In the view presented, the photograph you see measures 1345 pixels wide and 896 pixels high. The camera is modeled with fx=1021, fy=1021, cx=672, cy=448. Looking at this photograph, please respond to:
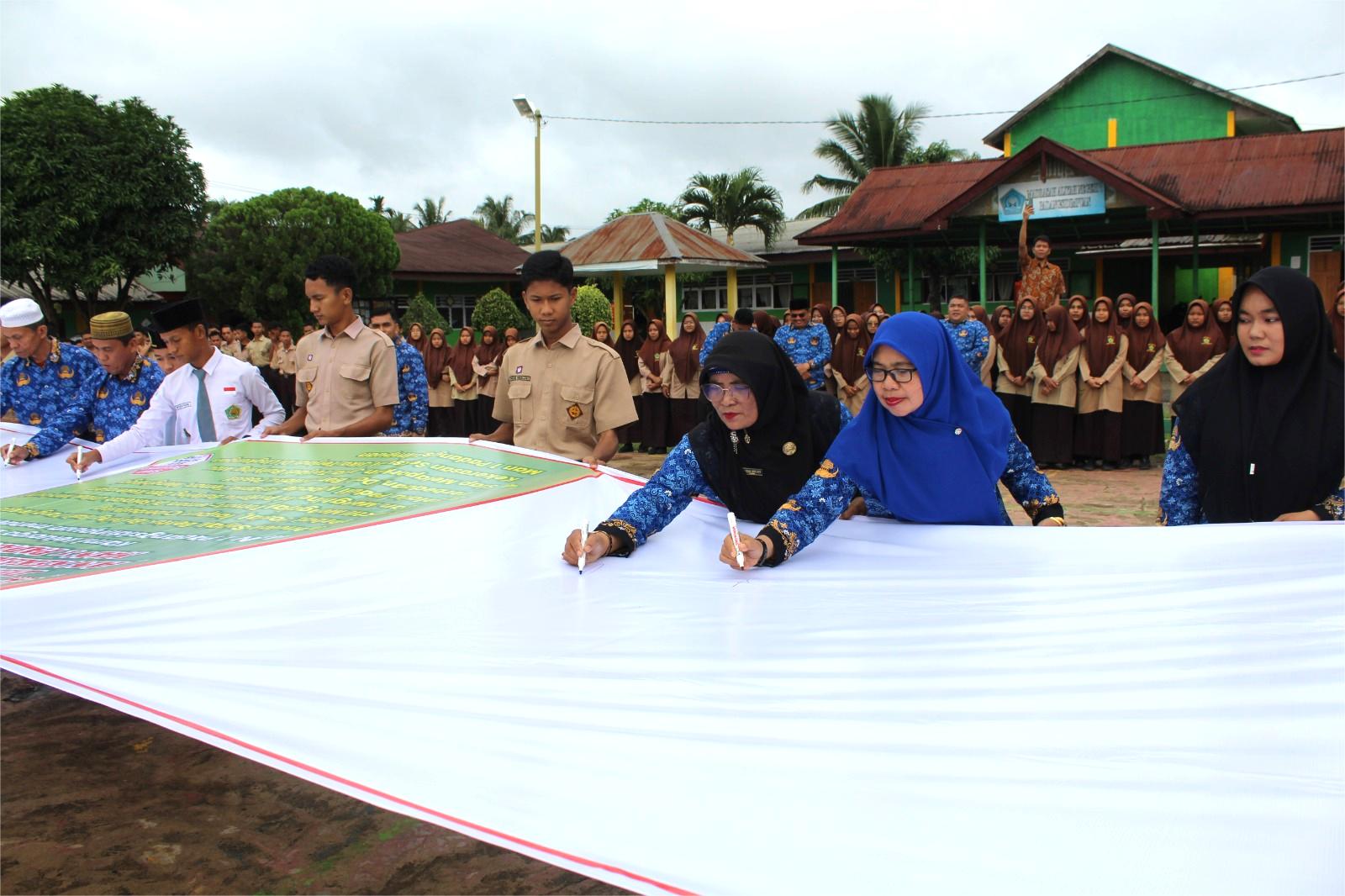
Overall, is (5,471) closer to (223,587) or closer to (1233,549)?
(223,587)

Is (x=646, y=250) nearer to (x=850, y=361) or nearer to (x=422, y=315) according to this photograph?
(x=422, y=315)

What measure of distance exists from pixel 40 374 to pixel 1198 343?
923 cm

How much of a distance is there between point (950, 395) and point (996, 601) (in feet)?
1.95

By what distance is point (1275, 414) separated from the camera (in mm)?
2598

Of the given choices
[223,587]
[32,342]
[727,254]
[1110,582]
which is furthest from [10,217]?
[1110,582]

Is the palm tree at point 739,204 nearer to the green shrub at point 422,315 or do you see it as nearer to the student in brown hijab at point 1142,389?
the green shrub at point 422,315

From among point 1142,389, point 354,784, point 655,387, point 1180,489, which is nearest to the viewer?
point 354,784

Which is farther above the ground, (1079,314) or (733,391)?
(1079,314)

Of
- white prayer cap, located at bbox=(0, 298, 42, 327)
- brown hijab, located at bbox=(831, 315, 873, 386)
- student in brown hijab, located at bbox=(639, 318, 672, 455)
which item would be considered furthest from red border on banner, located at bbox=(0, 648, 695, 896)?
student in brown hijab, located at bbox=(639, 318, 672, 455)

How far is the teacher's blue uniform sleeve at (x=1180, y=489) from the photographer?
2.79 metres

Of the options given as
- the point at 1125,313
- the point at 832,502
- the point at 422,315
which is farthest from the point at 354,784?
the point at 422,315

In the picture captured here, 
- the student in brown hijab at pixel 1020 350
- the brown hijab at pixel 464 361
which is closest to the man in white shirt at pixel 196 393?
the student in brown hijab at pixel 1020 350

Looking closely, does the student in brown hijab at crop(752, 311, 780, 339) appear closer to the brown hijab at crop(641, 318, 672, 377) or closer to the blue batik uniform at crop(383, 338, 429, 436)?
the brown hijab at crop(641, 318, 672, 377)

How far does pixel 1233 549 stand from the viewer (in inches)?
82.0
